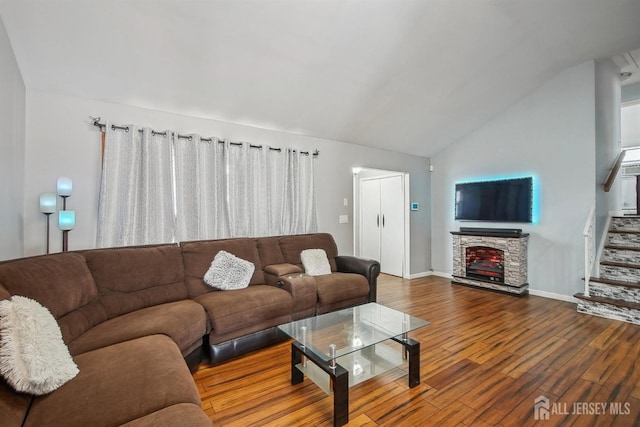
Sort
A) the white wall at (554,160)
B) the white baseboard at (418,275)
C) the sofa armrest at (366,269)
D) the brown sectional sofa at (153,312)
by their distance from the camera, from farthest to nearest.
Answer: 1. the white baseboard at (418,275)
2. the white wall at (554,160)
3. the sofa armrest at (366,269)
4. the brown sectional sofa at (153,312)

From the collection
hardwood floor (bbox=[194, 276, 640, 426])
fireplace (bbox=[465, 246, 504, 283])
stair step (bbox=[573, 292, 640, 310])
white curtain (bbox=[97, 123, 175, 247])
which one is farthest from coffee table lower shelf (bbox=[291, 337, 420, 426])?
fireplace (bbox=[465, 246, 504, 283])

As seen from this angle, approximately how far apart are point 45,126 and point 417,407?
12.4 ft

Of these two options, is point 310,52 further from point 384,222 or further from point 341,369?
point 384,222

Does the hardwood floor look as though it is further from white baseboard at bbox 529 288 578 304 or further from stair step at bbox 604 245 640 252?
stair step at bbox 604 245 640 252

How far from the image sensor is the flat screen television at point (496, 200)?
443 centimetres

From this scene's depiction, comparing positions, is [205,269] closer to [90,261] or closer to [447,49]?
[90,261]

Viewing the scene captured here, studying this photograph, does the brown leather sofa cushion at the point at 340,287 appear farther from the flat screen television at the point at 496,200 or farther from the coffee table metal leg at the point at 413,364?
the flat screen television at the point at 496,200

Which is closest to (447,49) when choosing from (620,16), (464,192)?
(620,16)

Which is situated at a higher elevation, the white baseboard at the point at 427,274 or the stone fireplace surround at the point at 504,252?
the stone fireplace surround at the point at 504,252

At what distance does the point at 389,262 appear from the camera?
567cm

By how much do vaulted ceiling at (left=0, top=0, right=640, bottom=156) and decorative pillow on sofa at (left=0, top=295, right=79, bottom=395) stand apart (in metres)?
2.10

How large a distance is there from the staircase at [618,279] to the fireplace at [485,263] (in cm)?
105

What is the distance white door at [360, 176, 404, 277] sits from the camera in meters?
5.43

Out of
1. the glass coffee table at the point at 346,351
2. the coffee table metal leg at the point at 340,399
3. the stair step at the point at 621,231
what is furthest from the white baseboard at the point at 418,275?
the coffee table metal leg at the point at 340,399
